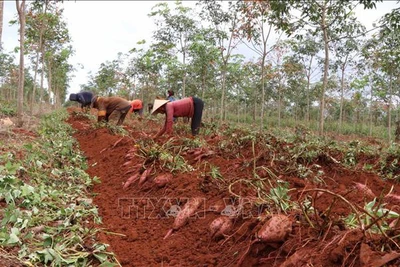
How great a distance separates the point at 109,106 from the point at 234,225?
6.39m

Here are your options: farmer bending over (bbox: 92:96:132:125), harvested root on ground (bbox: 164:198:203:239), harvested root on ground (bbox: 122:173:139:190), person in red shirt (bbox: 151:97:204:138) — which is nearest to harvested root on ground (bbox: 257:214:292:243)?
harvested root on ground (bbox: 164:198:203:239)

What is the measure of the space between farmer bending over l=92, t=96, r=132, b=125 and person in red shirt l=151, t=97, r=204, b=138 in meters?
2.40

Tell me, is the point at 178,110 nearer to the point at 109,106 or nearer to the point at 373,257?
the point at 109,106

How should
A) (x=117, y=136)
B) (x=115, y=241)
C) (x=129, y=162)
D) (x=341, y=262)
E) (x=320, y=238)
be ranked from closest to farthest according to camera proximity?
(x=341, y=262) → (x=320, y=238) → (x=115, y=241) → (x=129, y=162) → (x=117, y=136)

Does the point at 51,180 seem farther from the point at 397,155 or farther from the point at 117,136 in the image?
the point at 397,155

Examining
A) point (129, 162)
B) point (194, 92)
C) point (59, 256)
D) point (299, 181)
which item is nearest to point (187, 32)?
point (194, 92)

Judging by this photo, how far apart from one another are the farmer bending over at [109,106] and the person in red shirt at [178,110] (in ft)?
7.86

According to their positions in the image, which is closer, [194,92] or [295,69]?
[295,69]

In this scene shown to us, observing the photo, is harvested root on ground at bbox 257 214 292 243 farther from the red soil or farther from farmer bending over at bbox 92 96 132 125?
farmer bending over at bbox 92 96 132 125

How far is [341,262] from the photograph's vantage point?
4.42 feet

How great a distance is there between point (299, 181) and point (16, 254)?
2236mm

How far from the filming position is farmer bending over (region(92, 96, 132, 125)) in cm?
776

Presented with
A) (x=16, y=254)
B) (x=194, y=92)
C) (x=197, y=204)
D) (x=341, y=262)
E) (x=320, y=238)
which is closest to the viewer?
(x=341, y=262)

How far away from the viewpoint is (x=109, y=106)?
7961mm
